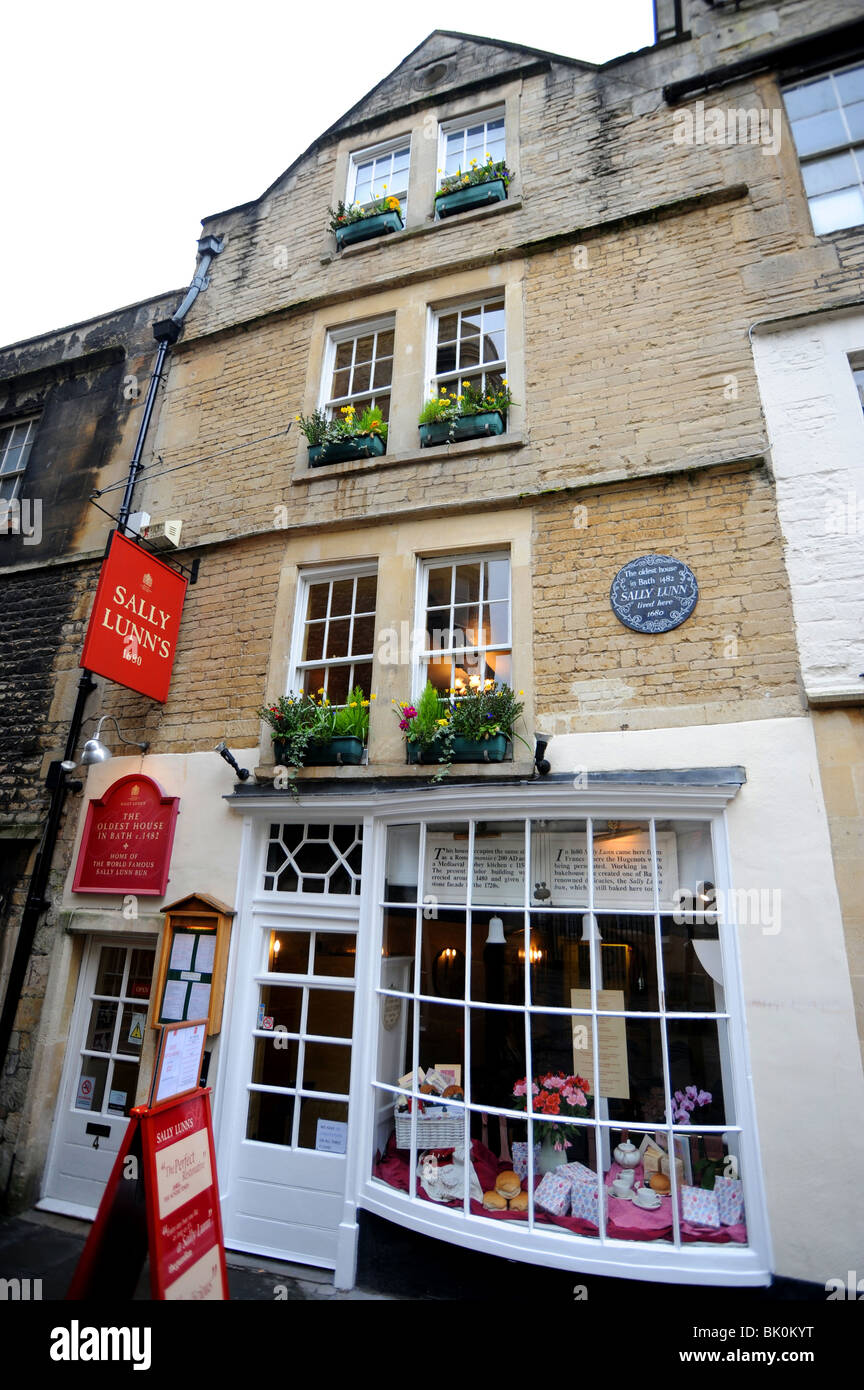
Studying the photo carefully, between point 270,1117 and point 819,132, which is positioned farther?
point 819,132

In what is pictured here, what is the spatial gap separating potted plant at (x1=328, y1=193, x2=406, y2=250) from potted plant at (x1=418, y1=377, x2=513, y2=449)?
292 centimetres

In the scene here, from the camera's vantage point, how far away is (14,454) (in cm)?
1005

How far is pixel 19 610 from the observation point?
8766 millimetres

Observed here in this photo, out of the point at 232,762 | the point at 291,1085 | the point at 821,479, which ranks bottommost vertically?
the point at 291,1085

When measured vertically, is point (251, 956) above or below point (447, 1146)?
above

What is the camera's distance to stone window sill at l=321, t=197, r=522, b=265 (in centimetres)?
785

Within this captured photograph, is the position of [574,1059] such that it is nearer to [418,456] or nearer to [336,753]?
[336,753]

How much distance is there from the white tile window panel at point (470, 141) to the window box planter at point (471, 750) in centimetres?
738

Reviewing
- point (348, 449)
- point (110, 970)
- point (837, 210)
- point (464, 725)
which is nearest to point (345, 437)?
point (348, 449)

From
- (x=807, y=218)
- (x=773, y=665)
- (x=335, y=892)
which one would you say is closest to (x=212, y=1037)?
(x=335, y=892)

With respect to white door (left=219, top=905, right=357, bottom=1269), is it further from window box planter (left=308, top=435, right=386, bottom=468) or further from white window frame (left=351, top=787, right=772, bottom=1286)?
window box planter (left=308, top=435, right=386, bottom=468)

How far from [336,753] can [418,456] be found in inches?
127

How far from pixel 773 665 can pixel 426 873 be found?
323cm
